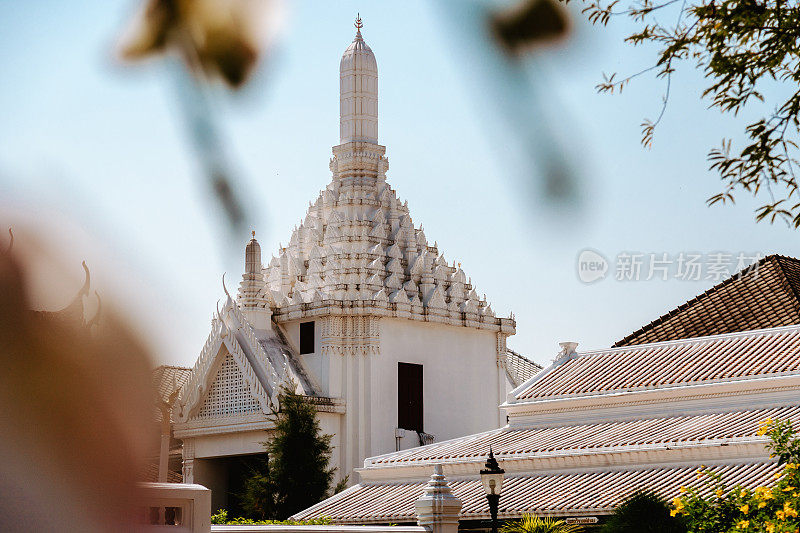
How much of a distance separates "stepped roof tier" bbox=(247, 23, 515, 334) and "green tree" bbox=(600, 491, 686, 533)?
16.1 m

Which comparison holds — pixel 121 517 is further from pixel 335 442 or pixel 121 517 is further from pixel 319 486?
pixel 335 442

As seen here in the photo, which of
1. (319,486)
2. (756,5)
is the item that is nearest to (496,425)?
(319,486)

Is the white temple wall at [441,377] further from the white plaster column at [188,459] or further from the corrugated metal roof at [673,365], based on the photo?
the corrugated metal roof at [673,365]

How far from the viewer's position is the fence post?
576 inches

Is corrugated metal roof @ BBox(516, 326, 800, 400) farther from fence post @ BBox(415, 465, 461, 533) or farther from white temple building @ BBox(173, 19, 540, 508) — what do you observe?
fence post @ BBox(415, 465, 461, 533)

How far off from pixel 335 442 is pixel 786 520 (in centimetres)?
1851

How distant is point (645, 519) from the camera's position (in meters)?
12.9

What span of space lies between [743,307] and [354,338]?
976 centimetres

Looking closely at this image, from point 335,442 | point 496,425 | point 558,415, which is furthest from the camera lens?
point 496,425

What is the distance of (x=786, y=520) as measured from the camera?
10.6 meters

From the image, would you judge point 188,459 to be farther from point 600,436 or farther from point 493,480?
point 493,480

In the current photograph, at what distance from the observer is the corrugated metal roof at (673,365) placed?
2116cm

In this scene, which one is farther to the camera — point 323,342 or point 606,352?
point 323,342

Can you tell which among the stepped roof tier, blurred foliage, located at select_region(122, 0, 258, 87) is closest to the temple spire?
the stepped roof tier
